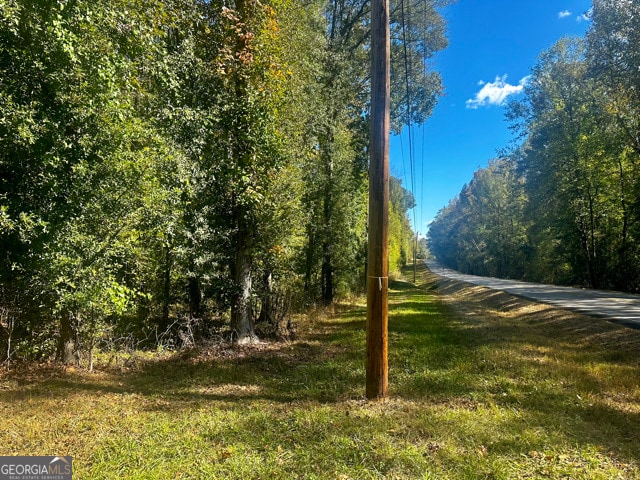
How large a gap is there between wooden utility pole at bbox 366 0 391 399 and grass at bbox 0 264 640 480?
0.66 meters

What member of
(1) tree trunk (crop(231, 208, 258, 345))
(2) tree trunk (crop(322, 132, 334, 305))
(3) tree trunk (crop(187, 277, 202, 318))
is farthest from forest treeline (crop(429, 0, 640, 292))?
(3) tree trunk (crop(187, 277, 202, 318))

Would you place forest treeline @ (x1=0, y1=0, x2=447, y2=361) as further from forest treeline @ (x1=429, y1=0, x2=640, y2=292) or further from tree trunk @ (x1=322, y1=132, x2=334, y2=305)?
forest treeline @ (x1=429, y1=0, x2=640, y2=292)

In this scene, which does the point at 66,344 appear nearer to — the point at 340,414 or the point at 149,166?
the point at 149,166

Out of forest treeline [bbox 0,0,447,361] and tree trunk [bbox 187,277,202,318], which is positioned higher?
forest treeline [bbox 0,0,447,361]

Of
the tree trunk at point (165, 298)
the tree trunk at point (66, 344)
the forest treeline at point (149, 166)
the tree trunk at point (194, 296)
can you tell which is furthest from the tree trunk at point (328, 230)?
the tree trunk at point (66, 344)

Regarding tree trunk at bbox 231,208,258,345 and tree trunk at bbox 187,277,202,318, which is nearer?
tree trunk at bbox 231,208,258,345

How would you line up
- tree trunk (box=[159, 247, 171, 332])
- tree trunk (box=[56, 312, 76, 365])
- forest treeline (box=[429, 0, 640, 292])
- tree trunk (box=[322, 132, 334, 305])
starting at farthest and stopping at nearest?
forest treeline (box=[429, 0, 640, 292])
tree trunk (box=[322, 132, 334, 305])
tree trunk (box=[159, 247, 171, 332])
tree trunk (box=[56, 312, 76, 365])

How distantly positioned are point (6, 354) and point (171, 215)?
3.96m

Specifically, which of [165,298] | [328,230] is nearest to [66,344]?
[165,298]

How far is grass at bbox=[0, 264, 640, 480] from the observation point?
3.18 metres

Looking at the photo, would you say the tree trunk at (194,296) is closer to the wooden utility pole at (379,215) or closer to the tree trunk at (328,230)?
the tree trunk at (328,230)

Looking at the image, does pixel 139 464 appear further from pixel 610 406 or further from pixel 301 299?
pixel 301 299

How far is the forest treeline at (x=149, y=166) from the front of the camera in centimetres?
476

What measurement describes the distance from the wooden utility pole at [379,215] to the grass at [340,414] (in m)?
0.66
